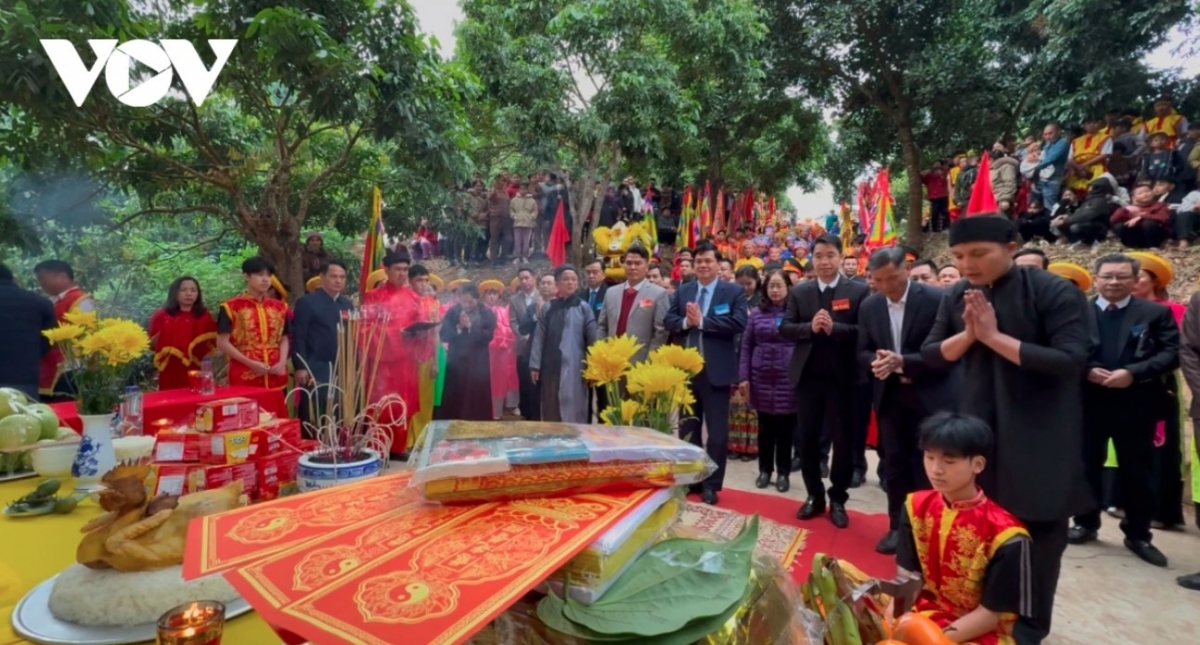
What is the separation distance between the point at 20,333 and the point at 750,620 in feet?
13.9

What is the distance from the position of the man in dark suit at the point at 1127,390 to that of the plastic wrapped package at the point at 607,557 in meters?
3.38

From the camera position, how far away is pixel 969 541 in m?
1.76

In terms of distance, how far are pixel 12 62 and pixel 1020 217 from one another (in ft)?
38.3

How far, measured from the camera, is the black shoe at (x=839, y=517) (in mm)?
3557

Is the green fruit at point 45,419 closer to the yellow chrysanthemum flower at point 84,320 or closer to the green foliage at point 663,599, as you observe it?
the yellow chrysanthemum flower at point 84,320

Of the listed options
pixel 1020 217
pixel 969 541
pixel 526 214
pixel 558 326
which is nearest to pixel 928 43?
pixel 1020 217

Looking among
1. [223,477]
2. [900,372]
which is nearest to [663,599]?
[223,477]

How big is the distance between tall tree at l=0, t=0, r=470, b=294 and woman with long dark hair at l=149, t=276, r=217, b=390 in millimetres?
1622

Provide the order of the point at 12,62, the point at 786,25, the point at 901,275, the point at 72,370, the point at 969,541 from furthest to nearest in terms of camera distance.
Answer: the point at 786,25, the point at 12,62, the point at 901,275, the point at 72,370, the point at 969,541

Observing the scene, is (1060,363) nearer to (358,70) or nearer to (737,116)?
(358,70)

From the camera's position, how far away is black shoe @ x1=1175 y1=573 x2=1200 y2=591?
285 centimetres

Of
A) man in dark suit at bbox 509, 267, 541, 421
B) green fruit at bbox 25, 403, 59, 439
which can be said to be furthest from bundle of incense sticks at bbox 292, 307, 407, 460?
man in dark suit at bbox 509, 267, 541, 421

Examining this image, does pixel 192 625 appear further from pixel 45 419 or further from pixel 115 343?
pixel 45 419

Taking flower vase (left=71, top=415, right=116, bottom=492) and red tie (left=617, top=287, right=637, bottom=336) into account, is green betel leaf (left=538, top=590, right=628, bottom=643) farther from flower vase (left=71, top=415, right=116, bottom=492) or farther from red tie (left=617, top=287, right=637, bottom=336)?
red tie (left=617, top=287, right=637, bottom=336)
